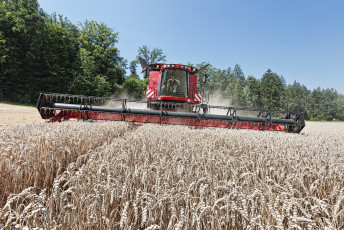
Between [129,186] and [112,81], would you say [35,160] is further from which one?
[112,81]

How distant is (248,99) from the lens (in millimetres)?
49812

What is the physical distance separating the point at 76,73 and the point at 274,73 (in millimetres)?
56164

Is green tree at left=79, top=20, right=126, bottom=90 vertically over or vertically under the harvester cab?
over

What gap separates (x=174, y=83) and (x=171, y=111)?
81.6 inches

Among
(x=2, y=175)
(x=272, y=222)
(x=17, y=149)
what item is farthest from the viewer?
(x=17, y=149)

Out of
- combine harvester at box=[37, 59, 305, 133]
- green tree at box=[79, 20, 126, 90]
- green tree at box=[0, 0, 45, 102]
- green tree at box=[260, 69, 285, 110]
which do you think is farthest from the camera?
green tree at box=[260, 69, 285, 110]

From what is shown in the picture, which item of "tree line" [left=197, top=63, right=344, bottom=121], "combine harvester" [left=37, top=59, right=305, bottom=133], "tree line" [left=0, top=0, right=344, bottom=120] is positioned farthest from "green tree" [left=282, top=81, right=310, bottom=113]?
"combine harvester" [left=37, top=59, right=305, bottom=133]

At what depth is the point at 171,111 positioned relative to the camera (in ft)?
18.9

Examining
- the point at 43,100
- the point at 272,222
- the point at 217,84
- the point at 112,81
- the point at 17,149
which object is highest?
the point at 217,84

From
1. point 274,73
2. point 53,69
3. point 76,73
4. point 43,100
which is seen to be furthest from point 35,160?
point 274,73

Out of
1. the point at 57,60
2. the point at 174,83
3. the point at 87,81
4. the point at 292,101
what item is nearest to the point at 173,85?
the point at 174,83

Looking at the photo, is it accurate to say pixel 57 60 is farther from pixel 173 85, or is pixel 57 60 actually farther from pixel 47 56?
pixel 173 85

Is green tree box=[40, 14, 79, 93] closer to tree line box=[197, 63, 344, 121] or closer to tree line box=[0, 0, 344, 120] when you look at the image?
tree line box=[0, 0, 344, 120]

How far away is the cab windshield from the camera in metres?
7.25
